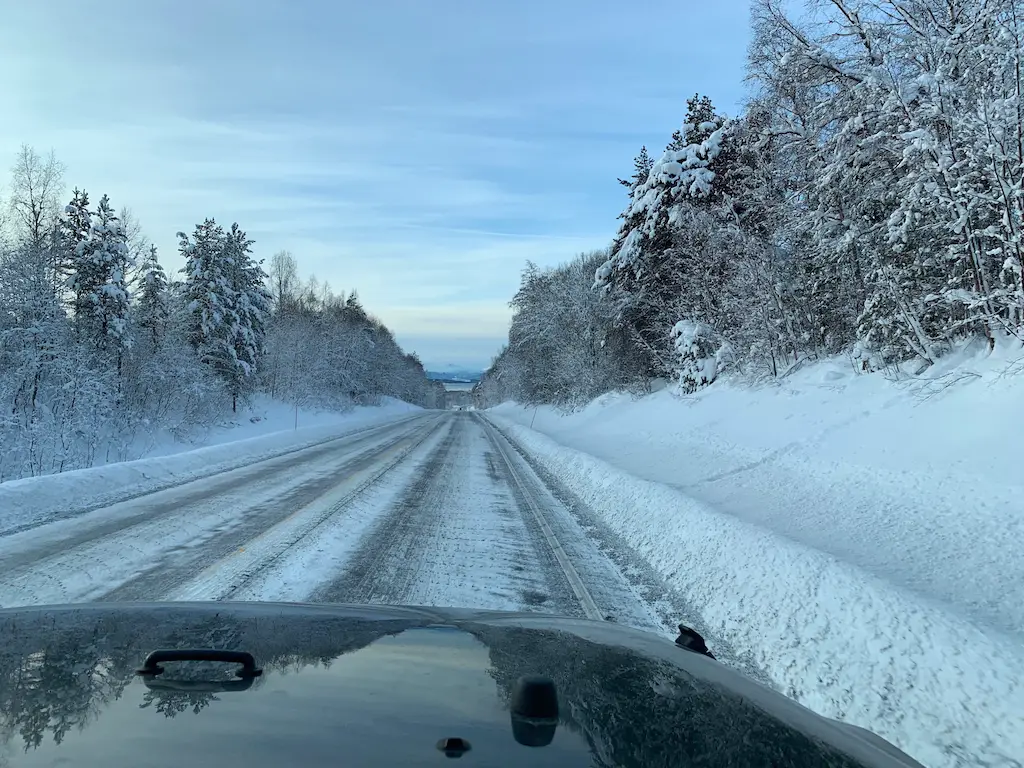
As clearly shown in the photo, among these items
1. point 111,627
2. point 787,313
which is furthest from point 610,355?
point 111,627

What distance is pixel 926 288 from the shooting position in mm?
11531

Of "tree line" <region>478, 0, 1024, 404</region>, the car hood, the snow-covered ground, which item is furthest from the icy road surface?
"tree line" <region>478, 0, 1024, 404</region>

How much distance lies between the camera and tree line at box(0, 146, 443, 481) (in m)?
18.4

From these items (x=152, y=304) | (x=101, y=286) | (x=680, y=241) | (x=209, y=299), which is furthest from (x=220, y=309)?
(x=680, y=241)

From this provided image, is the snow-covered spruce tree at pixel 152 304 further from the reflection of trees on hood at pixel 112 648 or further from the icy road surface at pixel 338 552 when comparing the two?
the reflection of trees on hood at pixel 112 648

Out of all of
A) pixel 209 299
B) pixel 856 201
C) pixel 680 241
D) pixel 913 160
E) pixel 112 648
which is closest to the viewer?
pixel 112 648

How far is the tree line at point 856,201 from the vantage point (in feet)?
30.0

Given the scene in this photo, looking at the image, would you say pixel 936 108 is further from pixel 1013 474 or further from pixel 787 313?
pixel 787 313

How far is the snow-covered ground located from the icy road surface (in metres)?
0.80

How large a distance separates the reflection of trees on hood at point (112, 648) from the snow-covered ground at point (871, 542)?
287cm

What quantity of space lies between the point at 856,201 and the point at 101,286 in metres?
25.8

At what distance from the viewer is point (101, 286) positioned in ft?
81.7

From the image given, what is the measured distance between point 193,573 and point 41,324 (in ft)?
61.6

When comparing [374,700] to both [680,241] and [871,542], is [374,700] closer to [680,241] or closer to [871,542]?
[871,542]
